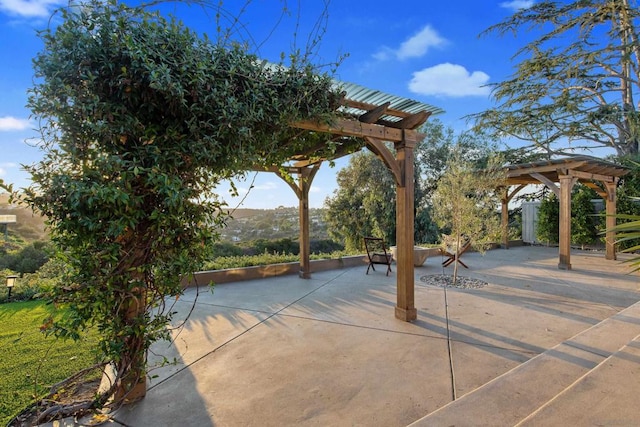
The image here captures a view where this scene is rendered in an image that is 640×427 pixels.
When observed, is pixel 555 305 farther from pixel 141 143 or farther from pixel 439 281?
pixel 141 143

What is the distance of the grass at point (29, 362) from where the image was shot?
2150 mm

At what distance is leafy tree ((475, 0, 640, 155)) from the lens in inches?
384

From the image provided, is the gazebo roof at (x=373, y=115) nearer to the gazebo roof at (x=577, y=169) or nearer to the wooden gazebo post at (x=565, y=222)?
the gazebo roof at (x=577, y=169)

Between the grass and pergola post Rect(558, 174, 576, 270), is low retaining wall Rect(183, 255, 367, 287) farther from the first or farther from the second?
pergola post Rect(558, 174, 576, 270)

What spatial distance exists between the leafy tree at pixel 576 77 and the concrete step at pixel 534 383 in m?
10.1

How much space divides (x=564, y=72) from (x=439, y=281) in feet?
32.8

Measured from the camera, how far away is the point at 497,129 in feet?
40.8

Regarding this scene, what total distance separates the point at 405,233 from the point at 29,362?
3.86 metres

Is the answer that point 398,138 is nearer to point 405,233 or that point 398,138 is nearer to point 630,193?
point 405,233

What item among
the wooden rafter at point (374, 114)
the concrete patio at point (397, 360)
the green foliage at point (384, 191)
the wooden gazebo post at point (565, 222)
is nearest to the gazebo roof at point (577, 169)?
the wooden gazebo post at point (565, 222)

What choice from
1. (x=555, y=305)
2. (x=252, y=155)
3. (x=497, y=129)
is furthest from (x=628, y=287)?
(x=497, y=129)

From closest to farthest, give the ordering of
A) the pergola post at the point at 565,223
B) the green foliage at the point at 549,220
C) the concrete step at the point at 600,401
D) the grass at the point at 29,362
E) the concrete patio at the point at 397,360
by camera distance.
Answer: the concrete step at the point at 600,401, the concrete patio at the point at 397,360, the grass at the point at 29,362, the pergola post at the point at 565,223, the green foliage at the point at 549,220

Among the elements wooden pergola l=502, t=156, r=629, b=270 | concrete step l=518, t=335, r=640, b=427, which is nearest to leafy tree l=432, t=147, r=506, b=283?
wooden pergola l=502, t=156, r=629, b=270

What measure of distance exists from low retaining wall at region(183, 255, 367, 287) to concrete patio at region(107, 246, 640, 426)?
2.40 feet
